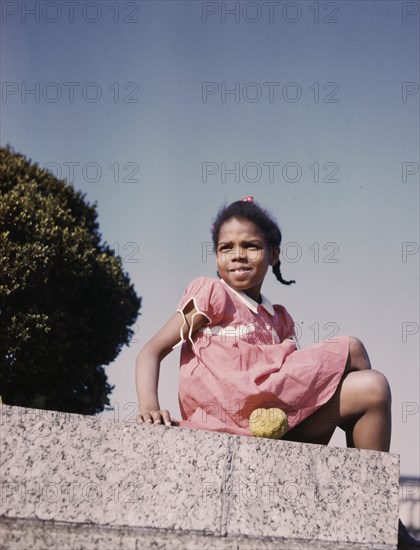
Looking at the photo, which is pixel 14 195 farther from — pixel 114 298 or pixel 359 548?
pixel 359 548

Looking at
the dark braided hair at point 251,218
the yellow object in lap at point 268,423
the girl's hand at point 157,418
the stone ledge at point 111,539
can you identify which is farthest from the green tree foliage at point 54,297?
the stone ledge at point 111,539

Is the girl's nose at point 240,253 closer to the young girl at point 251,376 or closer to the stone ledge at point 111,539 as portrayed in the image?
the young girl at point 251,376

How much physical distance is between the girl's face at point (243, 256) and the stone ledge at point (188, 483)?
1095 millimetres

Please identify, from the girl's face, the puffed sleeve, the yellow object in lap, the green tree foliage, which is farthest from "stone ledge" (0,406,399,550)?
the green tree foliage

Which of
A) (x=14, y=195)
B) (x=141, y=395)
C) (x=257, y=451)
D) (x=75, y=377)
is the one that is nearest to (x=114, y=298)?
(x=75, y=377)

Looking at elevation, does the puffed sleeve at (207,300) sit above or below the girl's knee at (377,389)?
above

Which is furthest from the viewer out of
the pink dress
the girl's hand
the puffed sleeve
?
the puffed sleeve

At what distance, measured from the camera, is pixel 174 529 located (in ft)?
8.63

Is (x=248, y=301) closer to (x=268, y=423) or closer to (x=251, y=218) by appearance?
(x=251, y=218)

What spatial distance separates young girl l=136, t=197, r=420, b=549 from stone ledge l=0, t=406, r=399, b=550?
0.89 ft

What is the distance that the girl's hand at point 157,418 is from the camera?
2939 millimetres

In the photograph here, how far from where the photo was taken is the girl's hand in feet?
9.64

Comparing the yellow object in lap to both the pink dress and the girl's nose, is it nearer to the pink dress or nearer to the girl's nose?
the pink dress

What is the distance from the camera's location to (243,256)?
3699mm
